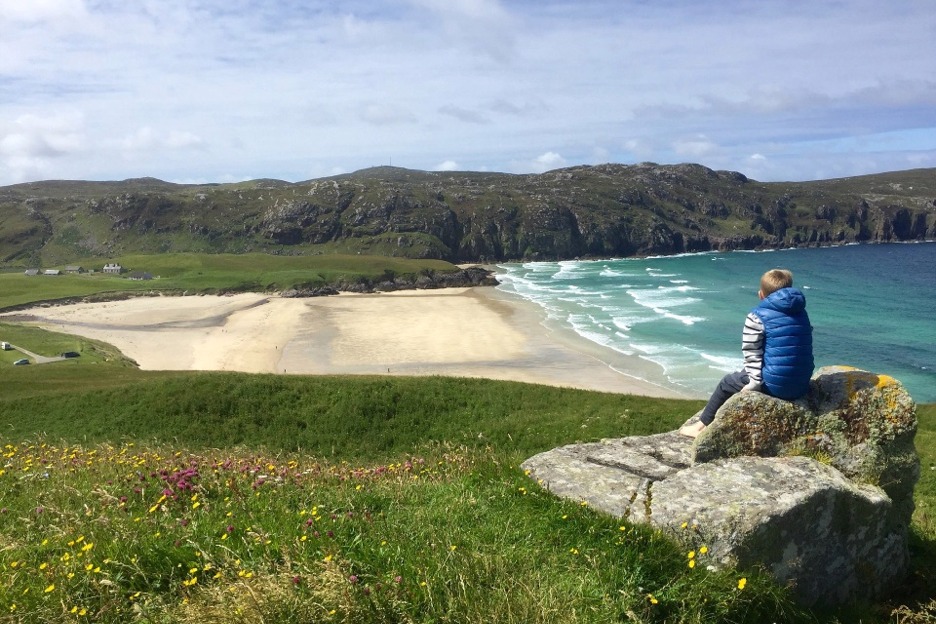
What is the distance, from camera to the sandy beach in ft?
181

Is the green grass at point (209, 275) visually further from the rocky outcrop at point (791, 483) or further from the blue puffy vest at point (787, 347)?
the blue puffy vest at point (787, 347)

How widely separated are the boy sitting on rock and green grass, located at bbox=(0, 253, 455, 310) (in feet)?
383

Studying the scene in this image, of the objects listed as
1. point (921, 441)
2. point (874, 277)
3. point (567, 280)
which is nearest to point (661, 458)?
point (921, 441)

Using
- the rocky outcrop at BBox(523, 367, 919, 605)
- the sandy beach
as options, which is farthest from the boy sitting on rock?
the sandy beach

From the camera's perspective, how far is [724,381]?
370 inches

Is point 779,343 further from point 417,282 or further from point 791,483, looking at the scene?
point 417,282

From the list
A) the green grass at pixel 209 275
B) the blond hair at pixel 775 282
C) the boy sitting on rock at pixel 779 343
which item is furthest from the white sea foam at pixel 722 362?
the green grass at pixel 209 275

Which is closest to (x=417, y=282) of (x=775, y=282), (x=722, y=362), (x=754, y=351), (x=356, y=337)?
(x=356, y=337)

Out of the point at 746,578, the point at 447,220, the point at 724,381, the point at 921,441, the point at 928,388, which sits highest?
the point at 447,220

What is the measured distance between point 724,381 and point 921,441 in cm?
1762

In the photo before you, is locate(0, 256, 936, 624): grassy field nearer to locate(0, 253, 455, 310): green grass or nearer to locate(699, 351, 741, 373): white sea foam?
locate(699, 351, 741, 373): white sea foam

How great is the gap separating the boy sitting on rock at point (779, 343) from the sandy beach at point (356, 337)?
3722 centimetres

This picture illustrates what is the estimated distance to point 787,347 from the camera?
8.55 m

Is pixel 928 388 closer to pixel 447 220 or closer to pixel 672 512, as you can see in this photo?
pixel 672 512
